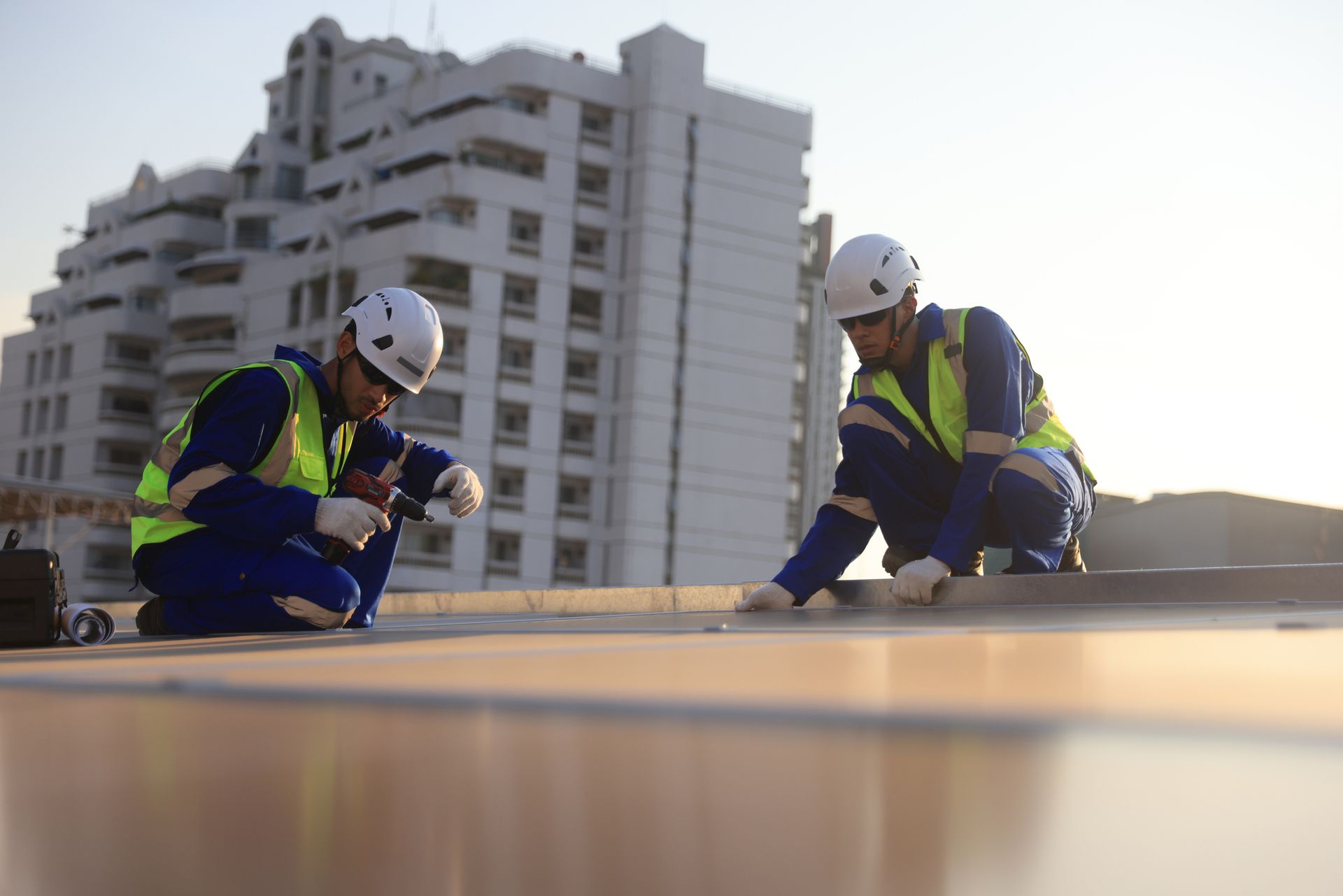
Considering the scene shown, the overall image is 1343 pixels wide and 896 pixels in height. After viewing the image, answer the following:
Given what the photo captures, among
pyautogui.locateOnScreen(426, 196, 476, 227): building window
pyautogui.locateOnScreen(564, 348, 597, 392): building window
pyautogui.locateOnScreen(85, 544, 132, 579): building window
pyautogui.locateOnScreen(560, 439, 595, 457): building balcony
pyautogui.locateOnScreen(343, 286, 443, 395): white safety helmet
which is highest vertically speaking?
pyautogui.locateOnScreen(426, 196, 476, 227): building window

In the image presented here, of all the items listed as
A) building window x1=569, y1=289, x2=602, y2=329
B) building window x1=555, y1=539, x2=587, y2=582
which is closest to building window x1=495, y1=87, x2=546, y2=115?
building window x1=569, y1=289, x2=602, y2=329

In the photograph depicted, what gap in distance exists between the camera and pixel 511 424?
44.6 meters

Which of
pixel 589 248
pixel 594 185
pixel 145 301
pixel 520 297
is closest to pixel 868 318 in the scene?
pixel 520 297

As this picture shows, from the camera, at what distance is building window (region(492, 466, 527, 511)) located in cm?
4372

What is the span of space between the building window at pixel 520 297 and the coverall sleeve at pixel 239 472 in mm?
39878

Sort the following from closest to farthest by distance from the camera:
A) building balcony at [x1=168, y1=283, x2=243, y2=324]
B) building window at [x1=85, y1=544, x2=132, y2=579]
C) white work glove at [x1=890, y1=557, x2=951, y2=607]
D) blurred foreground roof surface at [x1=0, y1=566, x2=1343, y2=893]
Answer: blurred foreground roof surface at [x1=0, y1=566, x2=1343, y2=893] → white work glove at [x1=890, y1=557, x2=951, y2=607] → building window at [x1=85, y1=544, x2=132, y2=579] → building balcony at [x1=168, y1=283, x2=243, y2=324]

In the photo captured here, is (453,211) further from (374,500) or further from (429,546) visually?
(374,500)

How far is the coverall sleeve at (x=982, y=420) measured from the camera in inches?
174

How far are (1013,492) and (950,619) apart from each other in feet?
5.28

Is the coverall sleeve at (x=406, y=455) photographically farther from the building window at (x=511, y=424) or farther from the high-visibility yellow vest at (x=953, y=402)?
the building window at (x=511, y=424)

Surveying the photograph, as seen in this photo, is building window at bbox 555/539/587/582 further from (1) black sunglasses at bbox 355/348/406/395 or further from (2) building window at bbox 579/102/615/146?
(1) black sunglasses at bbox 355/348/406/395

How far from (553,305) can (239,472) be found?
134 feet

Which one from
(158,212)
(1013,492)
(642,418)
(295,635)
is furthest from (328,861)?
(158,212)

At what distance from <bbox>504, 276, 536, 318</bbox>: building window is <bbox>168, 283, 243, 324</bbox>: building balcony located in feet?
32.9
